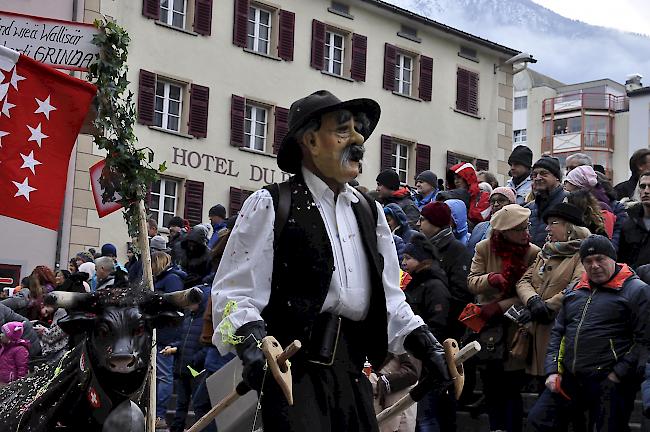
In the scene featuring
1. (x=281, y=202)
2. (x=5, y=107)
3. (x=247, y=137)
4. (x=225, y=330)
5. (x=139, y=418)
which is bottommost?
(x=139, y=418)

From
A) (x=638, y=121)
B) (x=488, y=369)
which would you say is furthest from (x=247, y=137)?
(x=638, y=121)

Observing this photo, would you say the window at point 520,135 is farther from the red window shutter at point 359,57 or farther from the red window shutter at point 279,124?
the red window shutter at point 279,124

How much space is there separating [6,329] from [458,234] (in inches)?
183

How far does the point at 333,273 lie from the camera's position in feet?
15.9

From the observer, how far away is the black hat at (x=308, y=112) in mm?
5086

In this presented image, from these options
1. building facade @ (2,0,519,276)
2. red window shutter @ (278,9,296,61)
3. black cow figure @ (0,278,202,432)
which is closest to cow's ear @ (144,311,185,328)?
black cow figure @ (0,278,202,432)

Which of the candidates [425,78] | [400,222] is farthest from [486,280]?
[425,78]

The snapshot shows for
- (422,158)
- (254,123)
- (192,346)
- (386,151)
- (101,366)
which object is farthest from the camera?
(422,158)

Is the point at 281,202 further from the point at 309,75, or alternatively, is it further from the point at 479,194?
the point at 309,75

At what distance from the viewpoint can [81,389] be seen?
548 centimetres

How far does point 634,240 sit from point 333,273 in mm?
5512

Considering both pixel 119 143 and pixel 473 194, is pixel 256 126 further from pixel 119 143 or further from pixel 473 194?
pixel 119 143

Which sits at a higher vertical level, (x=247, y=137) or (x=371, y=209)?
(x=247, y=137)

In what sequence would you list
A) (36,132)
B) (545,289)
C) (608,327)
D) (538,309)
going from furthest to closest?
(545,289)
(538,309)
(608,327)
(36,132)
